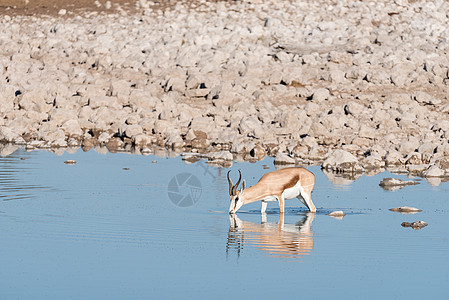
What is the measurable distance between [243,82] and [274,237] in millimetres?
18352

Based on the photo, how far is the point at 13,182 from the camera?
20.2m

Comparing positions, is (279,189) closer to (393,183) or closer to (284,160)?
(393,183)

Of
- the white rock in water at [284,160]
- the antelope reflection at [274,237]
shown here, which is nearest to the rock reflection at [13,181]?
the antelope reflection at [274,237]

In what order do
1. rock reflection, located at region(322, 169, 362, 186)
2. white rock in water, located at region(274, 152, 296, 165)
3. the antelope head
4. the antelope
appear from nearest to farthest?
the antelope head
the antelope
rock reflection, located at region(322, 169, 362, 186)
white rock in water, located at region(274, 152, 296, 165)

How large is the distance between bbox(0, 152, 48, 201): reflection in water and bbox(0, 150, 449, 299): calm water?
4 cm

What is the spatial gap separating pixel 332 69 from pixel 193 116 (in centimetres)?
616

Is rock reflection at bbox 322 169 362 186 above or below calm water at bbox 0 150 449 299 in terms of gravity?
above

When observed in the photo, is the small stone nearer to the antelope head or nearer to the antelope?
the antelope

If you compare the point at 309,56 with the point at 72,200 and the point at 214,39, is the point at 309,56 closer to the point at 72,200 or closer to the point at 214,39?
the point at 214,39

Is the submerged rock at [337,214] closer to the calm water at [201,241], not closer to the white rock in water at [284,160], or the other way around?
the calm water at [201,241]

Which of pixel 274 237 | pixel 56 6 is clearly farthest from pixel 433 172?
pixel 56 6

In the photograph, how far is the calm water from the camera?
10688mm

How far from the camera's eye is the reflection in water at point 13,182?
18.3m

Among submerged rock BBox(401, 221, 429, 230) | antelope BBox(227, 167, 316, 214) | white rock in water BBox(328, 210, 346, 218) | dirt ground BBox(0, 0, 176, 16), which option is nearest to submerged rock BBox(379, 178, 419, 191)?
antelope BBox(227, 167, 316, 214)
